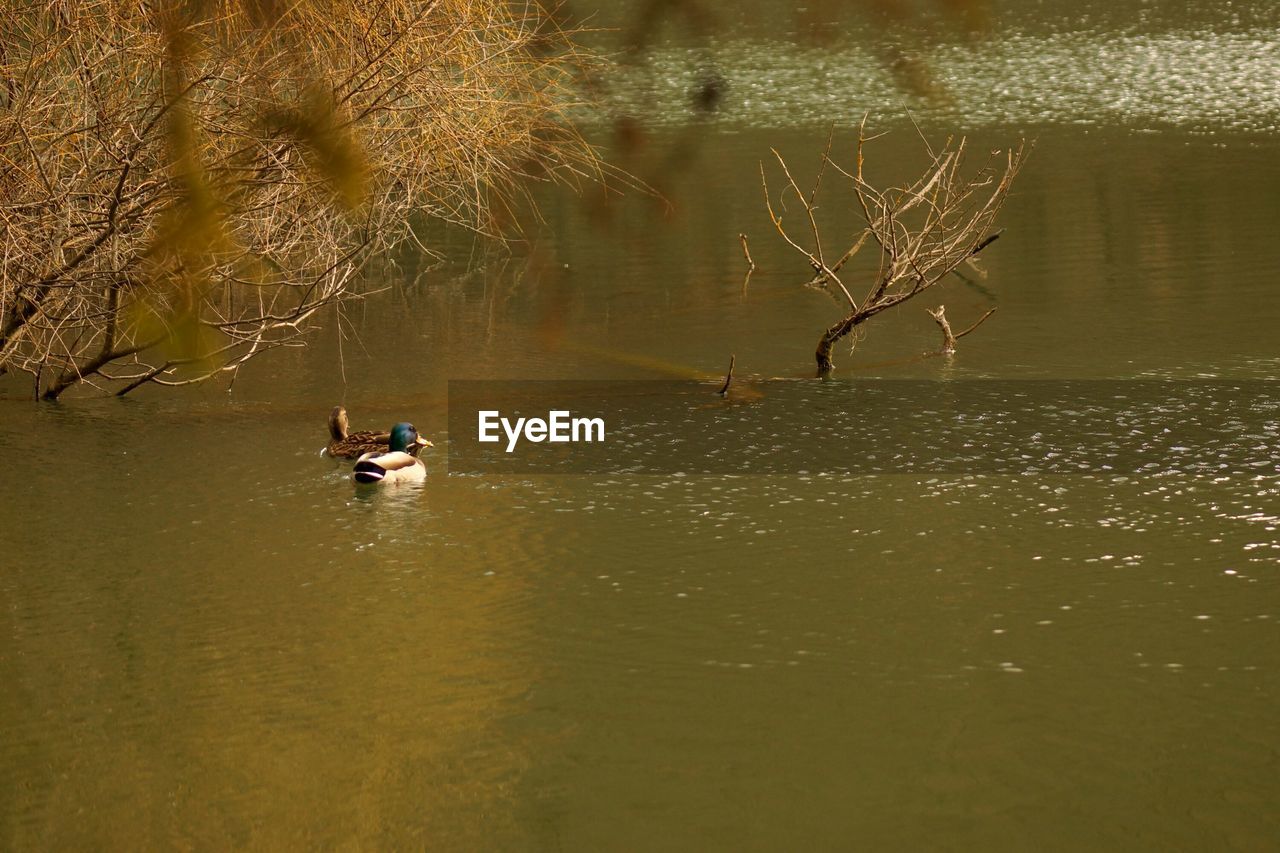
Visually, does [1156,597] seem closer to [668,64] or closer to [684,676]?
[684,676]

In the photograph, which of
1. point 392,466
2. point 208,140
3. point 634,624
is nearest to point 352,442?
point 392,466

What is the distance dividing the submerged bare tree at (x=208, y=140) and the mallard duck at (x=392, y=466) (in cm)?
87

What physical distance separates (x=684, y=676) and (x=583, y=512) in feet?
6.25

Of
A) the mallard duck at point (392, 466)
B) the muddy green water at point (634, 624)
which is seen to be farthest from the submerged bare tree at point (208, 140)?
the mallard duck at point (392, 466)

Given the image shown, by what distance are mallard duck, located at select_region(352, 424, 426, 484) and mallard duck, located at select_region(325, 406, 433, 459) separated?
0.16 ft

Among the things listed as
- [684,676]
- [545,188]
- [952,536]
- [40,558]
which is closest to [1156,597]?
[952,536]

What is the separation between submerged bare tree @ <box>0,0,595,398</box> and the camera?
1.05 m

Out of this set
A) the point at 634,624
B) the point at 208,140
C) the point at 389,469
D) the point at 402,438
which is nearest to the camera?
the point at 208,140

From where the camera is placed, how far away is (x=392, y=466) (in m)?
7.42

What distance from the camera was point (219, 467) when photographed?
784cm

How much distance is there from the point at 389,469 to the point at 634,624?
6.73 feet

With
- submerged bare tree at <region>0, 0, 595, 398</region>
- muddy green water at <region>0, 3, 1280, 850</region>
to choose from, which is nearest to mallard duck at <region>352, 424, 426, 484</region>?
muddy green water at <region>0, 3, 1280, 850</region>

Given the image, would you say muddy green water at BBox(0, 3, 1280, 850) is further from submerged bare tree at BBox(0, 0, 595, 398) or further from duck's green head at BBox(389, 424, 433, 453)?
submerged bare tree at BBox(0, 0, 595, 398)

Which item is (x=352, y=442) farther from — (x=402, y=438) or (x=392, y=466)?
(x=392, y=466)
